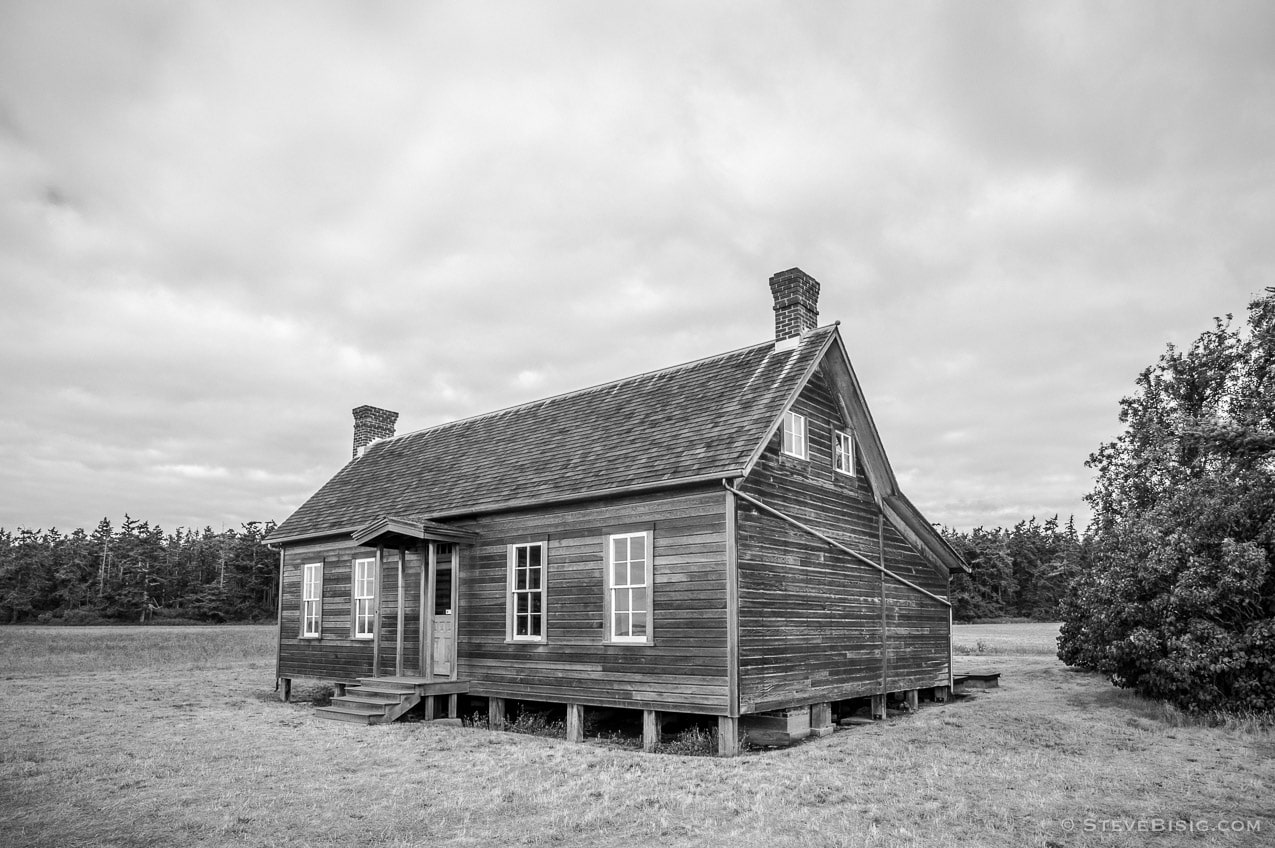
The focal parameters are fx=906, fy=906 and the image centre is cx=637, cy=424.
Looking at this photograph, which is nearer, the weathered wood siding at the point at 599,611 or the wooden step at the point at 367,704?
the weathered wood siding at the point at 599,611

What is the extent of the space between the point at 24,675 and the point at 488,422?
16769 millimetres

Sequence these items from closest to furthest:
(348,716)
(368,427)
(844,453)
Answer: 1. (348,716)
2. (844,453)
3. (368,427)

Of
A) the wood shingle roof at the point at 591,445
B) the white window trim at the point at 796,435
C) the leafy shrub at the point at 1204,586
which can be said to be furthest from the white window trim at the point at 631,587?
the leafy shrub at the point at 1204,586

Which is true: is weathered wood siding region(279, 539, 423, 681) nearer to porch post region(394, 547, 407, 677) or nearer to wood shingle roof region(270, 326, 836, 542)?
porch post region(394, 547, 407, 677)

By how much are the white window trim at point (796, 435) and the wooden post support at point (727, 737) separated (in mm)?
4649

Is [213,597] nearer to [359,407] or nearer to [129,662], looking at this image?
[129,662]

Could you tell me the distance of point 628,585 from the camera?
49.2ft

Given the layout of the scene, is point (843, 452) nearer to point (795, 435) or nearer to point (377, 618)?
point (795, 435)

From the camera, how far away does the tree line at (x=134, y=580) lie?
76.4 metres

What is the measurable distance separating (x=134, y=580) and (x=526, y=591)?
75.8 metres

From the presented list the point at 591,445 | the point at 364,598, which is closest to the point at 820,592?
the point at 591,445

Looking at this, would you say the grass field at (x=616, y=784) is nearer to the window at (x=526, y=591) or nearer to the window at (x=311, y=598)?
the window at (x=526, y=591)

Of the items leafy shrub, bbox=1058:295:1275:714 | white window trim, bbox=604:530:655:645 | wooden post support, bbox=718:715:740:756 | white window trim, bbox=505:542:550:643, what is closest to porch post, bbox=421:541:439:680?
white window trim, bbox=505:542:550:643

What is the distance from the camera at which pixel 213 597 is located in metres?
79.9
